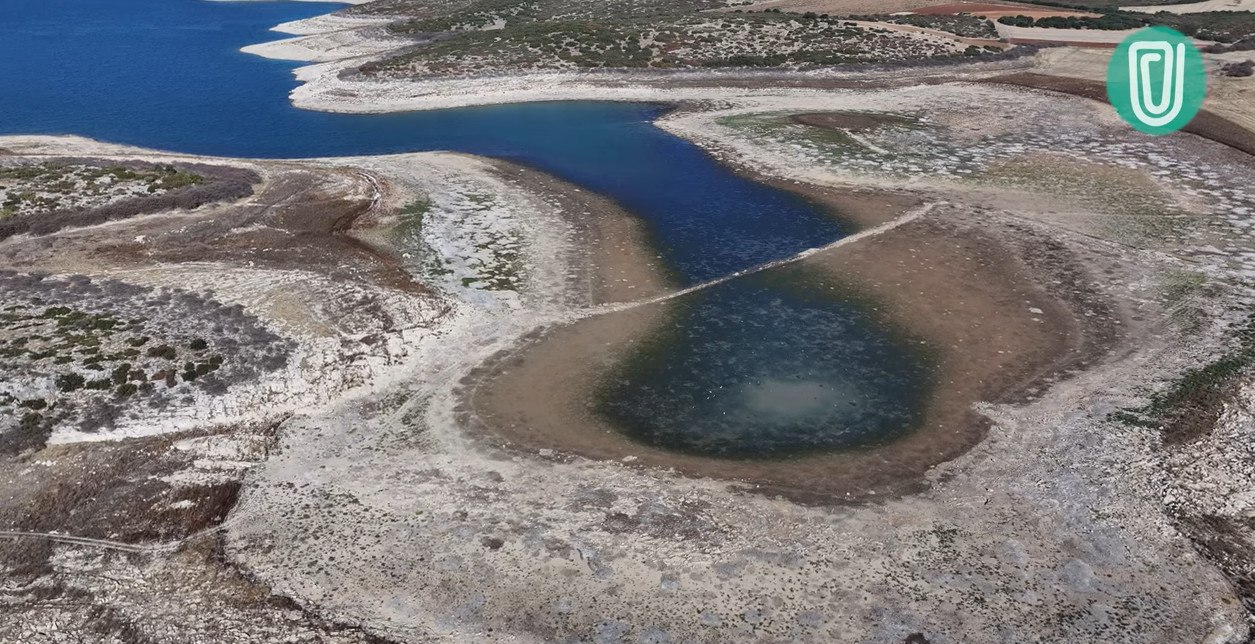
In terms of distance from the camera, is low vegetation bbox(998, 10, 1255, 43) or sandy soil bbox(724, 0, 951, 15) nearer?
low vegetation bbox(998, 10, 1255, 43)

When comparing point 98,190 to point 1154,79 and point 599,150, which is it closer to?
point 599,150

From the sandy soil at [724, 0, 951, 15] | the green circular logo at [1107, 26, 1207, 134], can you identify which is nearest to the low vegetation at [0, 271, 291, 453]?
the green circular logo at [1107, 26, 1207, 134]

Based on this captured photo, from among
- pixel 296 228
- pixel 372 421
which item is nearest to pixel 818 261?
pixel 372 421

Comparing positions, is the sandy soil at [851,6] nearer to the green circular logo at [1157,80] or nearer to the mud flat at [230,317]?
the green circular logo at [1157,80]

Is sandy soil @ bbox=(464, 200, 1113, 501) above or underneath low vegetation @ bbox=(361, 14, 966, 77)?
underneath

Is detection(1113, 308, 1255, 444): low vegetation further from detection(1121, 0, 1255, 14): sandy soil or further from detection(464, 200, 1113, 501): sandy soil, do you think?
detection(1121, 0, 1255, 14): sandy soil

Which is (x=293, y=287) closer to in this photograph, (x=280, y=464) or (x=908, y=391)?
(x=280, y=464)

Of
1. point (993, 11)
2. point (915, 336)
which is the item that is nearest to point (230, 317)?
point (915, 336)

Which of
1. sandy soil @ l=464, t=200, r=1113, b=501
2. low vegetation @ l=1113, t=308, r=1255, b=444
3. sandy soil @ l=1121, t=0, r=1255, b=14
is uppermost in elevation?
sandy soil @ l=1121, t=0, r=1255, b=14
